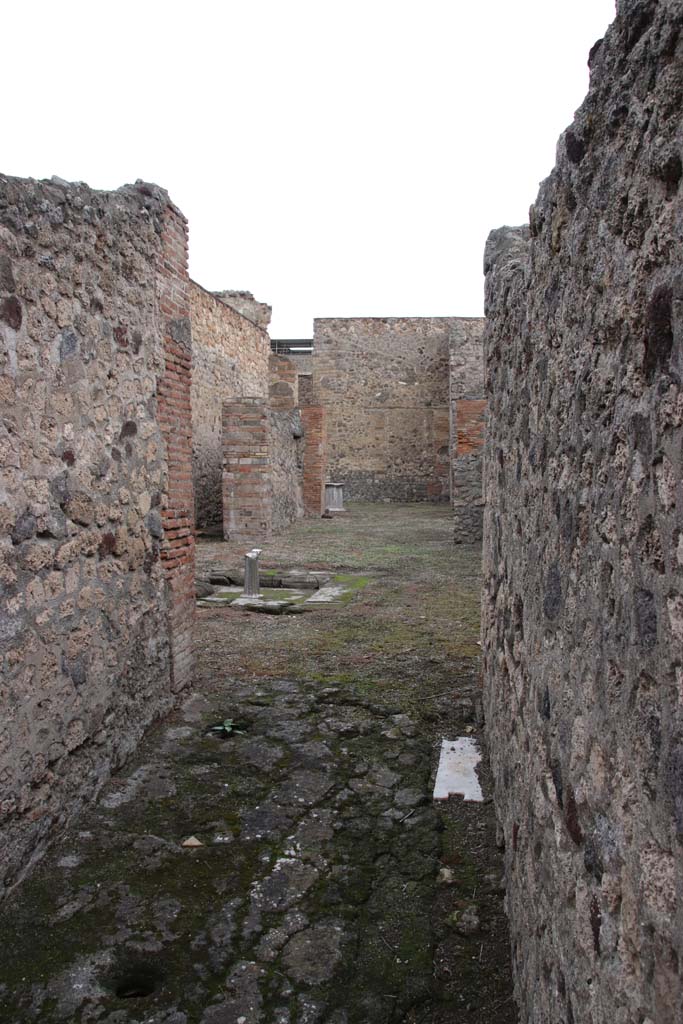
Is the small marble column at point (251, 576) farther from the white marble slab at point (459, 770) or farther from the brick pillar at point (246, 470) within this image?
the brick pillar at point (246, 470)

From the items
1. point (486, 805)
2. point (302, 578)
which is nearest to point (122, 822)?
point (486, 805)

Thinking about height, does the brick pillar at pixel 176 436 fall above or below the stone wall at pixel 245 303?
below

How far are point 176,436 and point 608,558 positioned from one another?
339cm

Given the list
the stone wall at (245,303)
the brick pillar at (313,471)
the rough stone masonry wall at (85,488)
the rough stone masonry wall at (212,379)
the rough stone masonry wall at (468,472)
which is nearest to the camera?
the rough stone masonry wall at (85,488)

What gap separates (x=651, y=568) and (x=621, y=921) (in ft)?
2.01

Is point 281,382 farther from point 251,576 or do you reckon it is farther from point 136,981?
point 136,981

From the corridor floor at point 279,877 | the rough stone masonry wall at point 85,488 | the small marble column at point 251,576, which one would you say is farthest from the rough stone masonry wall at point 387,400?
the rough stone masonry wall at point 85,488

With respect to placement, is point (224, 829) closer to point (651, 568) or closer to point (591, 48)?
point (651, 568)

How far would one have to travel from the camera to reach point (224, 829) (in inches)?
130

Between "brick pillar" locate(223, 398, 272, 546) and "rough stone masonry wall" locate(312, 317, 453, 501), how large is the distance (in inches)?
491

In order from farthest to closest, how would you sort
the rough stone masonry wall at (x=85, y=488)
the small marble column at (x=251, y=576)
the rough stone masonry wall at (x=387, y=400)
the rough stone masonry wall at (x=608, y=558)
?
the rough stone masonry wall at (x=387, y=400)
the small marble column at (x=251, y=576)
the rough stone masonry wall at (x=85, y=488)
the rough stone masonry wall at (x=608, y=558)

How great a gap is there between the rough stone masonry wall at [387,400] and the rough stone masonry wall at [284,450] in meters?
6.17

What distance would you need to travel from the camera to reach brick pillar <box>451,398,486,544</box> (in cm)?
1182

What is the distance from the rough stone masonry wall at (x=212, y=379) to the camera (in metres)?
14.6
